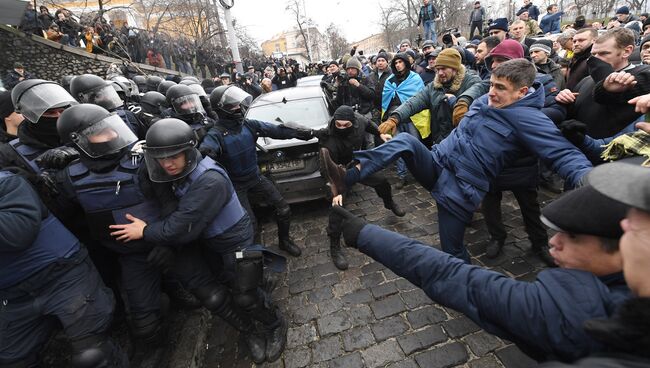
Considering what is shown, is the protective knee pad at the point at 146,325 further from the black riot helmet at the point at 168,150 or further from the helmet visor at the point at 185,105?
the helmet visor at the point at 185,105

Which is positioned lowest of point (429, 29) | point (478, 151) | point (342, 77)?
point (478, 151)

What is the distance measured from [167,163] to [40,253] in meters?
0.90

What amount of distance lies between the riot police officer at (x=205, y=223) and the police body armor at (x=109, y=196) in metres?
0.10

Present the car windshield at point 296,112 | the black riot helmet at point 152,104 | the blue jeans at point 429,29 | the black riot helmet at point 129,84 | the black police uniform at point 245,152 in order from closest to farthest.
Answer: the black police uniform at point 245,152 < the black riot helmet at point 152,104 < the car windshield at point 296,112 < the black riot helmet at point 129,84 < the blue jeans at point 429,29

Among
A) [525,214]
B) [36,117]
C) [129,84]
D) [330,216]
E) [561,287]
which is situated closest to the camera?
[561,287]

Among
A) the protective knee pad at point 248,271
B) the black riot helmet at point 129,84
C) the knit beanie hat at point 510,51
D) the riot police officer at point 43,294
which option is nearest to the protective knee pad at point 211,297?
the protective knee pad at point 248,271

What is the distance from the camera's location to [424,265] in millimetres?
1414

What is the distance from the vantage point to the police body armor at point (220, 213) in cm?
233

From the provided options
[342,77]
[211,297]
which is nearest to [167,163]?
[211,297]

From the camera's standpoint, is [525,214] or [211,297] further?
[525,214]

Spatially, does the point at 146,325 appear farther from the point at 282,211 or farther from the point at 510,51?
the point at 510,51

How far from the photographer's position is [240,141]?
3475 mm

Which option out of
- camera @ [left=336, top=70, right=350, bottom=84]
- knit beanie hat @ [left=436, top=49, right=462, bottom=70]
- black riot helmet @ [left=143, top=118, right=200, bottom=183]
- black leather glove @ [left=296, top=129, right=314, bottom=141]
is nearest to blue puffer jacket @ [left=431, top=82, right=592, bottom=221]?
knit beanie hat @ [left=436, top=49, right=462, bottom=70]

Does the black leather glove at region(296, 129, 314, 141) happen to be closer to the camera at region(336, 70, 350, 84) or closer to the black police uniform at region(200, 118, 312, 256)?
the black police uniform at region(200, 118, 312, 256)
